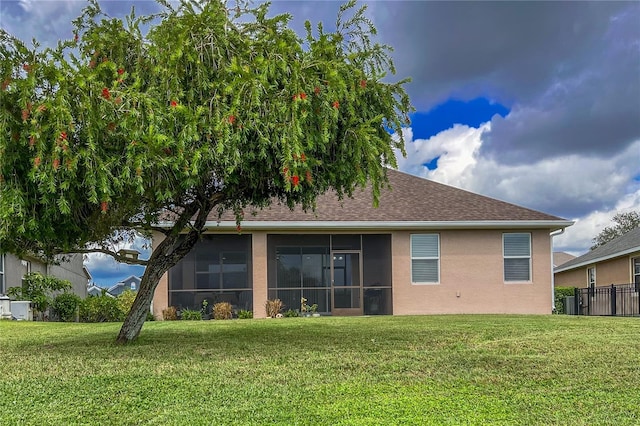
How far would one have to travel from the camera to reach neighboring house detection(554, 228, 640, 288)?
68.4 ft

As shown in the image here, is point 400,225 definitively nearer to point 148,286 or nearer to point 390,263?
point 390,263

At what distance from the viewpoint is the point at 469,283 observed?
17.0m

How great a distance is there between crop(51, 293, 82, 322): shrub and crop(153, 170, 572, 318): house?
3.32 m

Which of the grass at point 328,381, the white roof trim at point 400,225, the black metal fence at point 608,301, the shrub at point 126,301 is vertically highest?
the white roof trim at point 400,225

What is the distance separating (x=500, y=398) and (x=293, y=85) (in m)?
4.02

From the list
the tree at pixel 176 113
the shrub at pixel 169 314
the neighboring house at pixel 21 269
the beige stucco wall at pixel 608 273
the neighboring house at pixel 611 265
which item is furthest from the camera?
the beige stucco wall at pixel 608 273

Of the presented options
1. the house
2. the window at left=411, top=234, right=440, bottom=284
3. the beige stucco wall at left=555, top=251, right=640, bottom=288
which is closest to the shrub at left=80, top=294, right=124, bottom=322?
the house

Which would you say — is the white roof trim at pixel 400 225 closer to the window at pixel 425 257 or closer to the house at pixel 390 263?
the house at pixel 390 263

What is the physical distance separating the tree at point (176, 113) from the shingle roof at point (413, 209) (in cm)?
848

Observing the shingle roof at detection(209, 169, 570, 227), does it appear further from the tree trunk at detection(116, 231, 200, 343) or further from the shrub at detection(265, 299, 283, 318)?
the tree trunk at detection(116, 231, 200, 343)

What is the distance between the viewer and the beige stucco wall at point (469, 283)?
55.5 ft

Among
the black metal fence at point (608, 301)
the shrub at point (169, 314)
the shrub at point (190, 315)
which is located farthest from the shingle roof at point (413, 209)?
the black metal fence at point (608, 301)

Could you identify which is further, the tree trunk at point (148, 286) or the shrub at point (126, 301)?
the shrub at point (126, 301)

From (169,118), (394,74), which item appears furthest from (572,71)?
(169,118)
